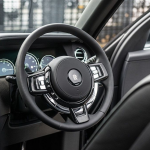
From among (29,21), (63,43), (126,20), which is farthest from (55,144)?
(126,20)

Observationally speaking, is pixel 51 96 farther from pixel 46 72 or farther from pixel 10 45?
pixel 10 45

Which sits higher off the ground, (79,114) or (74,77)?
(74,77)

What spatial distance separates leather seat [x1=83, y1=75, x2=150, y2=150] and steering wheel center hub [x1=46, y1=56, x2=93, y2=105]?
0.64ft

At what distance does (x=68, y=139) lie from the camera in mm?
1875

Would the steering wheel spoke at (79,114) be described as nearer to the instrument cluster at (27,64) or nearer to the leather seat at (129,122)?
the leather seat at (129,122)

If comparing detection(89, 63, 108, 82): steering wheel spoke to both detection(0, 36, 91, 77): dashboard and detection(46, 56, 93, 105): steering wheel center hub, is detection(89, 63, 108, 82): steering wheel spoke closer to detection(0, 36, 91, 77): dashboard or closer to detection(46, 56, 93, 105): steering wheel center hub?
detection(46, 56, 93, 105): steering wheel center hub

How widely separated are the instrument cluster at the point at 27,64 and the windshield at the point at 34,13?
0.67 ft

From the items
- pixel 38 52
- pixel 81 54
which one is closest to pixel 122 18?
pixel 81 54

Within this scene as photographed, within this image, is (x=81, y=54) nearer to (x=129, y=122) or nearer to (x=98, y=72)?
(x=98, y=72)

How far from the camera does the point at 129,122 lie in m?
1.07

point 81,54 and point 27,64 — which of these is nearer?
point 27,64

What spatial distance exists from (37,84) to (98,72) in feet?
1.12

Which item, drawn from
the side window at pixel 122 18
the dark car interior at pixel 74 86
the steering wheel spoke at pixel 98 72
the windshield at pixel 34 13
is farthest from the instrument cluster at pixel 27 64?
the side window at pixel 122 18

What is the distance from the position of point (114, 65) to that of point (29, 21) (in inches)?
27.8
